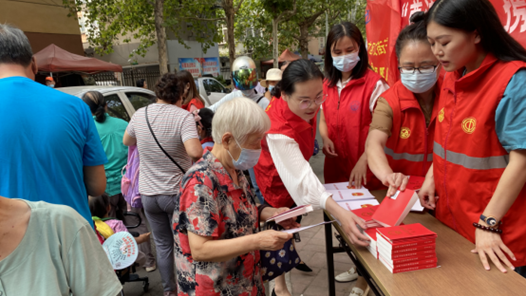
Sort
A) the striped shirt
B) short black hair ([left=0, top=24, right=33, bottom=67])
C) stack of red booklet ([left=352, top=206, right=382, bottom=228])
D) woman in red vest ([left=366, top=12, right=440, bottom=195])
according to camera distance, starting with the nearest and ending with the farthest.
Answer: stack of red booklet ([left=352, top=206, right=382, bottom=228]) → short black hair ([left=0, top=24, right=33, bottom=67]) → woman in red vest ([left=366, top=12, right=440, bottom=195]) → the striped shirt

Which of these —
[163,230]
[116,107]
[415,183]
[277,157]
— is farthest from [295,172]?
[116,107]

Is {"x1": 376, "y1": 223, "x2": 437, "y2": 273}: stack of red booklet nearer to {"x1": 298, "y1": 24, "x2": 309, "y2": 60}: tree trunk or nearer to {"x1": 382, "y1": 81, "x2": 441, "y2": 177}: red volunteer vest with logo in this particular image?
{"x1": 382, "y1": 81, "x2": 441, "y2": 177}: red volunteer vest with logo

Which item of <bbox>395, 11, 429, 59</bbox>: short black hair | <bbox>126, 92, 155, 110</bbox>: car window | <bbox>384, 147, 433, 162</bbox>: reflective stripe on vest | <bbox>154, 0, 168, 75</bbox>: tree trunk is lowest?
<bbox>384, 147, 433, 162</bbox>: reflective stripe on vest

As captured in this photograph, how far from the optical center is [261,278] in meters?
1.77

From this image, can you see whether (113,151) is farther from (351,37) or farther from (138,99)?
(351,37)

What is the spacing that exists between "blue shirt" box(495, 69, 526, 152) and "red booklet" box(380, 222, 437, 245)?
1.44 feet

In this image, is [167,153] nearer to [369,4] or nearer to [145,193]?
[145,193]

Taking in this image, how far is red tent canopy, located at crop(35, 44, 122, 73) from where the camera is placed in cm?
1001

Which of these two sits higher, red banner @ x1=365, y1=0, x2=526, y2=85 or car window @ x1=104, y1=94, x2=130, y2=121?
red banner @ x1=365, y1=0, x2=526, y2=85

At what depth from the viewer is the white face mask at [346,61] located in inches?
96.8

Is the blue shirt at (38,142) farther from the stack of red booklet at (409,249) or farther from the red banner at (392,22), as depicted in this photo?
the red banner at (392,22)

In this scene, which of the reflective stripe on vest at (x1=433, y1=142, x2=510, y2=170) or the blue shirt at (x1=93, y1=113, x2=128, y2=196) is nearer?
the reflective stripe on vest at (x1=433, y1=142, x2=510, y2=170)

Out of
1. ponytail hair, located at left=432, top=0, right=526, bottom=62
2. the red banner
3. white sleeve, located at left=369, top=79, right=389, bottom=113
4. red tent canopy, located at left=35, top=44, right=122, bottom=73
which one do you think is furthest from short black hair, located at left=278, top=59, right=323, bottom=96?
red tent canopy, located at left=35, top=44, right=122, bottom=73

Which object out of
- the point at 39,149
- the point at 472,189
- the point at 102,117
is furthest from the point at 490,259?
the point at 102,117
